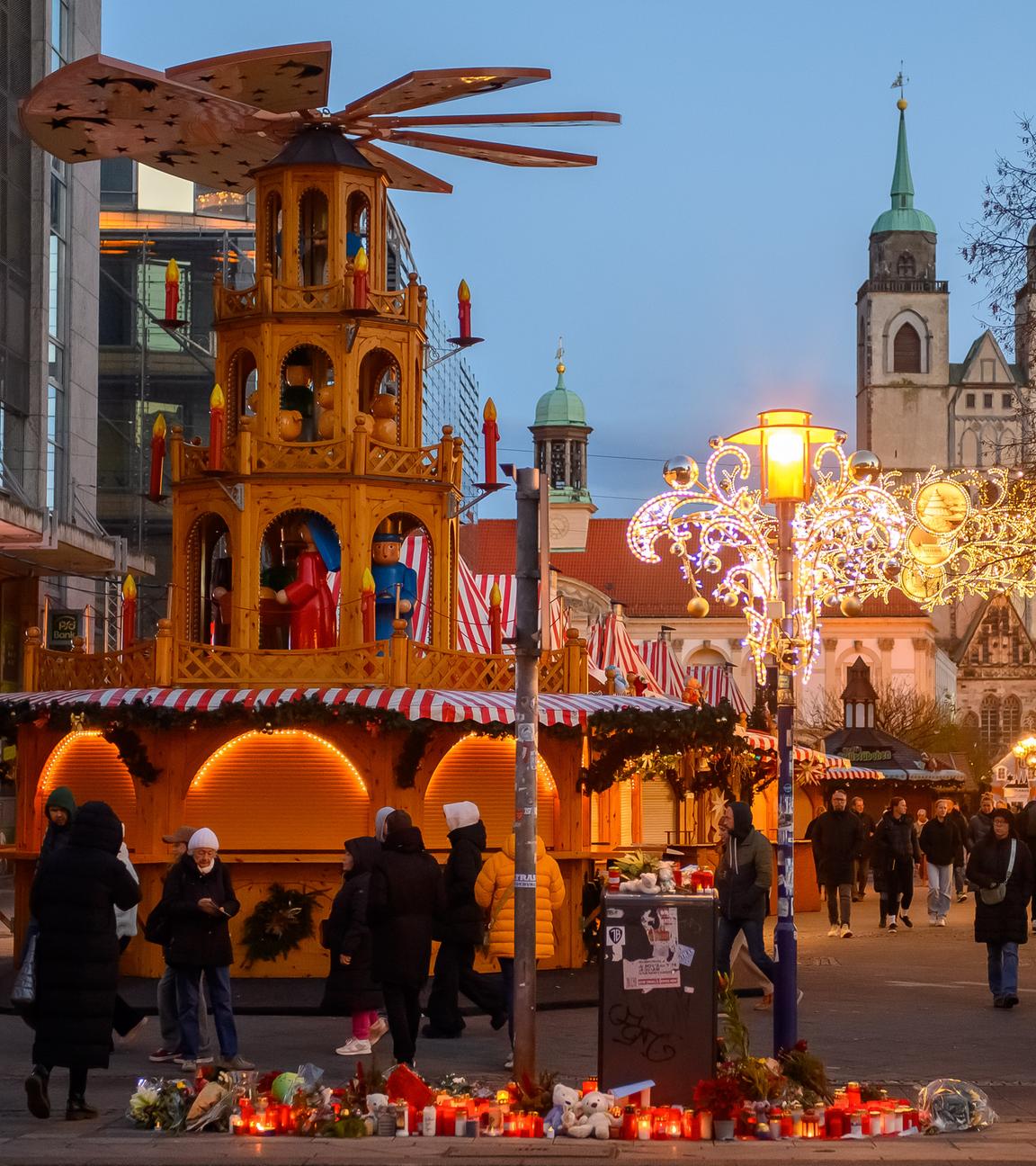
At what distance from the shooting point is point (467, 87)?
1998 cm

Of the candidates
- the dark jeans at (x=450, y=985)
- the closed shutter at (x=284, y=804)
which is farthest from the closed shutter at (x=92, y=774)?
the dark jeans at (x=450, y=985)

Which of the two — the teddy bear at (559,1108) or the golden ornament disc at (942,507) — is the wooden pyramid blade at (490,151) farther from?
the teddy bear at (559,1108)

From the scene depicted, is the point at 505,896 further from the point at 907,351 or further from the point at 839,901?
the point at 907,351

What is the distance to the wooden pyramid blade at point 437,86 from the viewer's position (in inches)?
766

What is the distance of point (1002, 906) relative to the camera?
17.1 metres

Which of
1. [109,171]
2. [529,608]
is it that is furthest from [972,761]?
[529,608]

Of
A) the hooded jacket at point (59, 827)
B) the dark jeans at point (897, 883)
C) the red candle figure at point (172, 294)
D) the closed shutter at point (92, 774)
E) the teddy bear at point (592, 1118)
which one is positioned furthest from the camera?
the dark jeans at point (897, 883)

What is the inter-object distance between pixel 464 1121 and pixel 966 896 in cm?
2738

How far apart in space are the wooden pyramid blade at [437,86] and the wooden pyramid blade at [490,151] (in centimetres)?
32

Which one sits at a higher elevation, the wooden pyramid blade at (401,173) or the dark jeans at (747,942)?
the wooden pyramid blade at (401,173)

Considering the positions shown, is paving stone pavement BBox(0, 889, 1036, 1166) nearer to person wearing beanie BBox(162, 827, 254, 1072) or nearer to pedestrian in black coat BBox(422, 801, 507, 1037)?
pedestrian in black coat BBox(422, 801, 507, 1037)

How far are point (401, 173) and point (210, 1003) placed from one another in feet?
39.5

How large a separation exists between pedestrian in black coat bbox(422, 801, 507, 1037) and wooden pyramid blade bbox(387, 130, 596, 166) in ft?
26.5

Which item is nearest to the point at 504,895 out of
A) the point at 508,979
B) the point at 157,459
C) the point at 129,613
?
the point at 508,979
